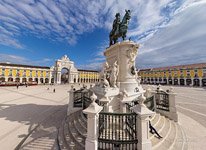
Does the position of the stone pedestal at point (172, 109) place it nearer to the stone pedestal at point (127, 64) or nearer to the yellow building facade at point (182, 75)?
the stone pedestal at point (127, 64)

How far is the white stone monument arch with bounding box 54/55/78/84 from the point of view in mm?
66188

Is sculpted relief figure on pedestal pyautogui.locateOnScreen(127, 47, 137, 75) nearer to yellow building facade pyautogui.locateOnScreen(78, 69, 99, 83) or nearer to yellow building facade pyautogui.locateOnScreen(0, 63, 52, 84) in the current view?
yellow building facade pyautogui.locateOnScreen(0, 63, 52, 84)

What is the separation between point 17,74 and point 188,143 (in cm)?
6689

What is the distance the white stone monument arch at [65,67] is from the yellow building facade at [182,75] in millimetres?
46991

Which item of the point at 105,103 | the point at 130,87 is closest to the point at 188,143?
the point at 105,103

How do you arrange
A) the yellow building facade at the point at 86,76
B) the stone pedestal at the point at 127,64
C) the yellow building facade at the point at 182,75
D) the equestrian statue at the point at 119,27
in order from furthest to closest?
1. the yellow building facade at the point at 86,76
2. the yellow building facade at the point at 182,75
3. the equestrian statue at the point at 119,27
4. the stone pedestal at the point at 127,64

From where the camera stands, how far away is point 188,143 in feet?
15.2

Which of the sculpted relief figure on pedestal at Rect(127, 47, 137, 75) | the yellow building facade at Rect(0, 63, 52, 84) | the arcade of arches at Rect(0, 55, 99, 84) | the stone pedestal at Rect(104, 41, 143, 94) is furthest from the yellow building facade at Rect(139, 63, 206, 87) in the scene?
the yellow building facade at Rect(0, 63, 52, 84)

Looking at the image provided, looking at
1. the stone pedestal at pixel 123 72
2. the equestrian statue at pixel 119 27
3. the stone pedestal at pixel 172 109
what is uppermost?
the equestrian statue at pixel 119 27

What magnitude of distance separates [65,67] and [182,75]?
6134 cm

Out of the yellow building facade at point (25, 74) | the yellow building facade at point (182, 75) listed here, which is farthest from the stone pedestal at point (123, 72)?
the yellow building facade at point (25, 74)

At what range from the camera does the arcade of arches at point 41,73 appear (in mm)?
52406

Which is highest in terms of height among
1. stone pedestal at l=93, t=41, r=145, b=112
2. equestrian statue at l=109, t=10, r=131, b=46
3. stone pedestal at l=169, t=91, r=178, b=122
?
equestrian statue at l=109, t=10, r=131, b=46

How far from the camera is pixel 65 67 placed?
6994cm
